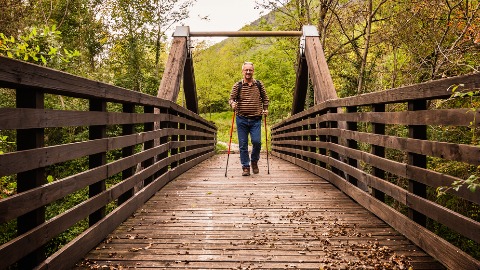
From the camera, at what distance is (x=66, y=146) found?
267 centimetres

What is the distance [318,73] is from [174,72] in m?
3.05

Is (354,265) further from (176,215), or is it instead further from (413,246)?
(176,215)

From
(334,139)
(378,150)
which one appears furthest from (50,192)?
(334,139)

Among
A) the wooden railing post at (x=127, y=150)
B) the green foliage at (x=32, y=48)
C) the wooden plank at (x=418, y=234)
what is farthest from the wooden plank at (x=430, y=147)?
the green foliage at (x=32, y=48)

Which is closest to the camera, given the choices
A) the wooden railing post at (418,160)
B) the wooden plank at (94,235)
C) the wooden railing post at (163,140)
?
the wooden plank at (94,235)

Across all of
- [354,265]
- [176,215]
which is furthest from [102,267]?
[354,265]

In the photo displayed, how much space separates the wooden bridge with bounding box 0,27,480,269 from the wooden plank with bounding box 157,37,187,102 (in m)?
2.18

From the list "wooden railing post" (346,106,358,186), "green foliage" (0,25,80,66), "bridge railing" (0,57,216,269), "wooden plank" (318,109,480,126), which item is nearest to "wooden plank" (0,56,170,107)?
"bridge railing" (0,57,216,269)

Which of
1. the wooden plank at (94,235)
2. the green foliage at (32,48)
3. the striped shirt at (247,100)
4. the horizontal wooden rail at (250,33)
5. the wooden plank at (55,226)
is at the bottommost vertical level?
the wooden plank at (94,235)

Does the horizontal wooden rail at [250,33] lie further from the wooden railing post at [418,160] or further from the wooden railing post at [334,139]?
the wooden railing post at [418,160]

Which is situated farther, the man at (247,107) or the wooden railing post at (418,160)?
the man at (247,107)

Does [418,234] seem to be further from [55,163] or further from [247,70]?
[247,70]

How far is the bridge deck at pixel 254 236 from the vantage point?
2.81m

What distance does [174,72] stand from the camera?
8375 millimetres
